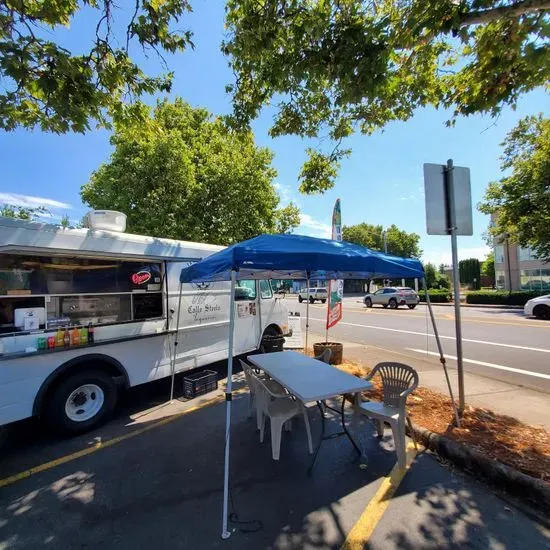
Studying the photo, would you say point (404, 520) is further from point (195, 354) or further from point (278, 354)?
point (195, 354)

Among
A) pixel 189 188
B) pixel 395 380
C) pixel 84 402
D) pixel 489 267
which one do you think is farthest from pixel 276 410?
pixel 489 267

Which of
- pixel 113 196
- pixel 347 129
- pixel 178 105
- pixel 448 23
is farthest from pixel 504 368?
pixel 178 105

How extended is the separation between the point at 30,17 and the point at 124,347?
4.81 metres

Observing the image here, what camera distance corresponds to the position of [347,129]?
7.93m

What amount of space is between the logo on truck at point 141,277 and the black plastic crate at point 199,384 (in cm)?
188

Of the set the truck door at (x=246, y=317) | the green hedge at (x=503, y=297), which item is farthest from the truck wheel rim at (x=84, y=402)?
the green hedge at (x=503, y=297)

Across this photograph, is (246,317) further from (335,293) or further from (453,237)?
(453,237)

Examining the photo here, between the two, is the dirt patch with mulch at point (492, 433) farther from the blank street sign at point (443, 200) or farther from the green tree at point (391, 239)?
the green tree at point (391, 239)

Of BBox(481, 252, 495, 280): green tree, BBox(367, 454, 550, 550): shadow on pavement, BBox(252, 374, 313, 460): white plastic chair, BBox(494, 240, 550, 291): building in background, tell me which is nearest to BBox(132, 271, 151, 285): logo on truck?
BBox(252, 374, 313, 460): white plastic chair

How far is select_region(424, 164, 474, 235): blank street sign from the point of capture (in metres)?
4.48

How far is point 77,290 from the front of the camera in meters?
4.82

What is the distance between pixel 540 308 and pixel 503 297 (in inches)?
483

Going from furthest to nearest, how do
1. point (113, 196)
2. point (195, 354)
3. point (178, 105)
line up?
point (178, 105)
point (113, 196)
point (195, 354)

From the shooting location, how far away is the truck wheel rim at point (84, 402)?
4648 millimetres
